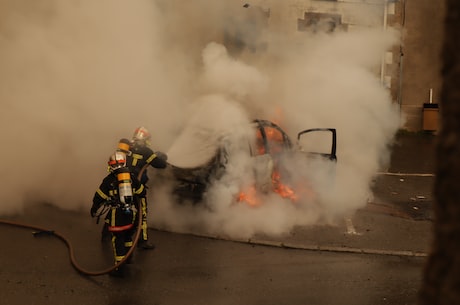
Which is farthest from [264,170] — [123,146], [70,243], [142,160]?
[70,243]

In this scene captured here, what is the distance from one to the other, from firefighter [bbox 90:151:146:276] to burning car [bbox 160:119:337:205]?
1.81 metres

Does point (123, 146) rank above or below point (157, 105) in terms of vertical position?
below

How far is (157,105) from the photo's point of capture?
378 inches

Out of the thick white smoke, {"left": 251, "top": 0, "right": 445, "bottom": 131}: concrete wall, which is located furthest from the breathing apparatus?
{"left": 251, "top": 0, "right": 445, "bottom": 131}: concrete wall

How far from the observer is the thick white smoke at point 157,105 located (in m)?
8.08

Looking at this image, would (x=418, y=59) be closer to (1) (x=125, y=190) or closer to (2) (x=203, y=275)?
(2) (x=203, y=275)

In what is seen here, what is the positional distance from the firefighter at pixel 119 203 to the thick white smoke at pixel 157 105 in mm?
1857

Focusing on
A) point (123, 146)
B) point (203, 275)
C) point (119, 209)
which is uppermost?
point (123, 146)

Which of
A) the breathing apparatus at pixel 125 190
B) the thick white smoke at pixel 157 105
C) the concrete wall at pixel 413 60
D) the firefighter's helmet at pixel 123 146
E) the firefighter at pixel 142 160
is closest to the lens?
the breathing apparatus at pixel 125 190

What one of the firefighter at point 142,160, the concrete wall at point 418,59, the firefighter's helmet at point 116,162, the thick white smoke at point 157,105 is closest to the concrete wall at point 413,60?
the concrete wall at point 418,59

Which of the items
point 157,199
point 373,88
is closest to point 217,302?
point 157,199

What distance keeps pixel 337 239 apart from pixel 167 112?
13.9 ft

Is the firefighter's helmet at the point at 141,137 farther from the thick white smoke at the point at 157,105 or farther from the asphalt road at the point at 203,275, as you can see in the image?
the asphalt road at the point at 203,275

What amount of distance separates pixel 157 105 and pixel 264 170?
2.74 metres
